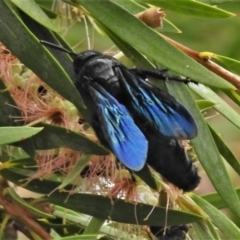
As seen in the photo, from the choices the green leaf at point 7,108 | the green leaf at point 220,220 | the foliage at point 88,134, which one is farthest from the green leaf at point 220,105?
the green leaf at point 7,108

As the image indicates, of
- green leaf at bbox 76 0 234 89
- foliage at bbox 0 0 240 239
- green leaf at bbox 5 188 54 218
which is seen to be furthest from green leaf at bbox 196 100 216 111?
green leaf at bbox 5 188 54 218

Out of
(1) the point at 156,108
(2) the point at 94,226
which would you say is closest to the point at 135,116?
(1) the point at 156,108

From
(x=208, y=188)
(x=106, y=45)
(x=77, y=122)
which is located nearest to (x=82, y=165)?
(x=77, y=122)

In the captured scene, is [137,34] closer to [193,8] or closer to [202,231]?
[193,8]

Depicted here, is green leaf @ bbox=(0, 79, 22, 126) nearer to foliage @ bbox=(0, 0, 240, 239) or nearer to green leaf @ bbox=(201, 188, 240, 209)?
foliage @ bbox=(0, 0, 240, 239)

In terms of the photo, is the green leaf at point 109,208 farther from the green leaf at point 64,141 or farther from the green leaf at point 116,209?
the green leaf at point 64,141

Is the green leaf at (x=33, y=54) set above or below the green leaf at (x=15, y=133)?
above

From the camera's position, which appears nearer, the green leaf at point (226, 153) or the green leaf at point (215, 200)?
the green leaf at point (226, 153)
